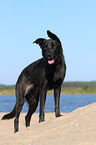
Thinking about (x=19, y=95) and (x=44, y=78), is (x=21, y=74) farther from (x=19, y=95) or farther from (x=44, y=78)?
(x=44, y=78)

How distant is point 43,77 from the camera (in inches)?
269

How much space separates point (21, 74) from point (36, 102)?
837 millimetres

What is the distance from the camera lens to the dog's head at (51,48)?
6457 millimetres

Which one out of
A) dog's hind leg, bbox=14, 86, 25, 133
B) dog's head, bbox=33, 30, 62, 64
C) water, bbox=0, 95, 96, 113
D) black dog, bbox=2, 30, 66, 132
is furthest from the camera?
water, bbox=0, 95, 96, 113

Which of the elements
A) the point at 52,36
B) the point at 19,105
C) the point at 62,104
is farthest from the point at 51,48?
the point at 62,104

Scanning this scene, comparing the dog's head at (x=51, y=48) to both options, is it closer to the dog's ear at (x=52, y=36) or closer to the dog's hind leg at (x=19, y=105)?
the dog's ear at (x=52, y=36)

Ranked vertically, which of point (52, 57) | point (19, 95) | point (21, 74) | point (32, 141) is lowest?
point (32, 141)

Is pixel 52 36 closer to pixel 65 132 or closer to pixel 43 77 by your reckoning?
pixel 43 77

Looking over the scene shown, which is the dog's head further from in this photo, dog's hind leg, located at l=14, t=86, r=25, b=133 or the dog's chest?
dog's hind leg, located at l=14, t=86, r=25, b=133

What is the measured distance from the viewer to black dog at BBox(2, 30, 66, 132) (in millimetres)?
6570

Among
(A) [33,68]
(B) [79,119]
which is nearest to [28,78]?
(A) [33,68]

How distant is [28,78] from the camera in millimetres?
7410

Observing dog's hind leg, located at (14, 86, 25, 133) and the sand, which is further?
dog's hind leg, located at (14, 86, 25, 133)

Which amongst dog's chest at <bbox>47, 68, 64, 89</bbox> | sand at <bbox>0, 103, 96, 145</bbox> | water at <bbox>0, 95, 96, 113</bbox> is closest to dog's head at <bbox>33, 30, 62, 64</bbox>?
dog's chest at <bbox>47, 68, 64, 89</bbox>
